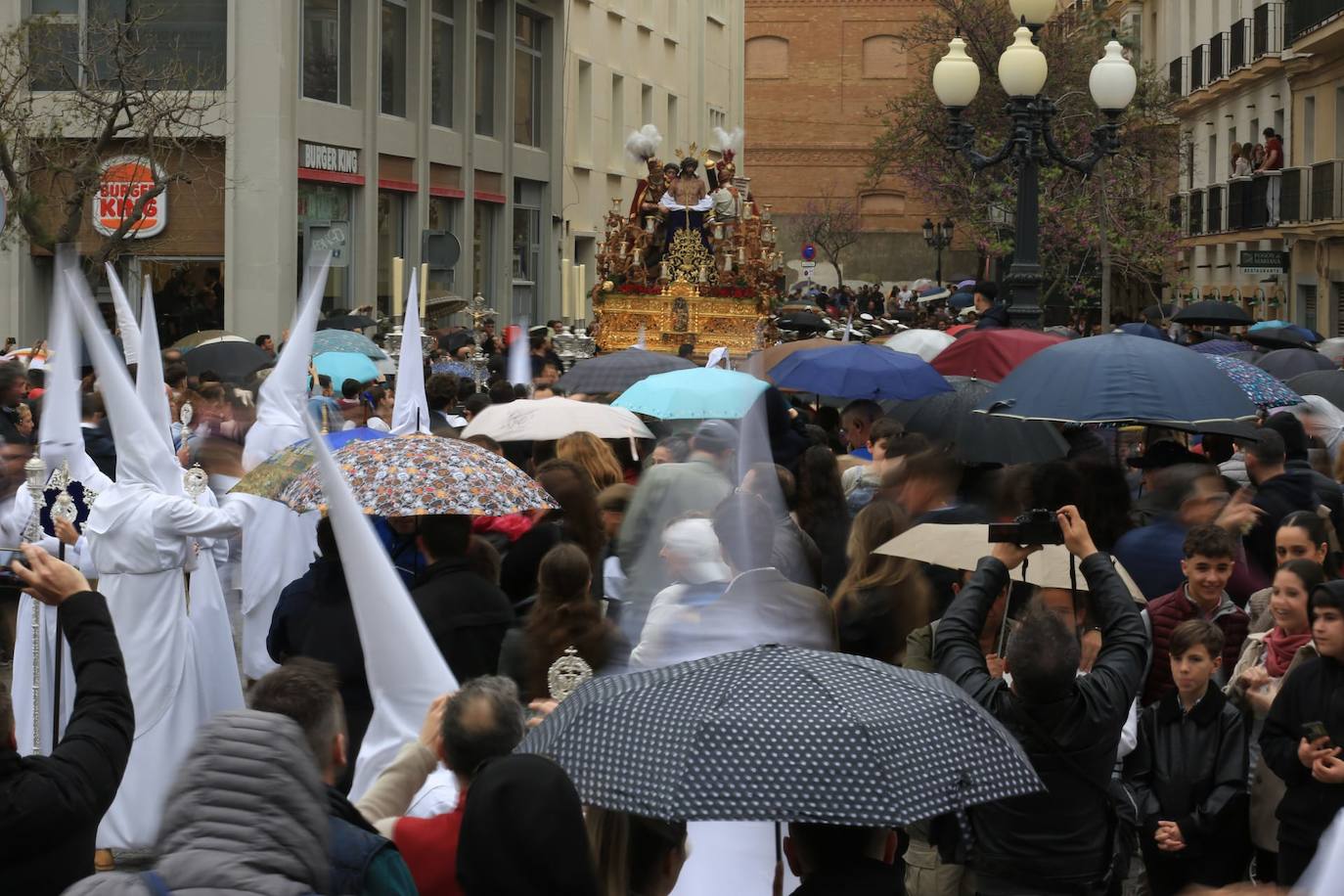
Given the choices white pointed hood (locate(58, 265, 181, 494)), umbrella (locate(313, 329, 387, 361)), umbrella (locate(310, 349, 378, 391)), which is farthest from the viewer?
umbrella (locate(313, 329, 387, 361))

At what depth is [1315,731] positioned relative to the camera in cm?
550

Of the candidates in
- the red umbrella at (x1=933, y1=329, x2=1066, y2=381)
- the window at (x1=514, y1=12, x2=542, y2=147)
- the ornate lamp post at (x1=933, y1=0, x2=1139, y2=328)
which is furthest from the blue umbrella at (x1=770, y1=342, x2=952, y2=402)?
the window at (x1=514, y1=12, x2=542, y2=147)

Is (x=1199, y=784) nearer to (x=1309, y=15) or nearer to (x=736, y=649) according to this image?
(x=736, y=649)

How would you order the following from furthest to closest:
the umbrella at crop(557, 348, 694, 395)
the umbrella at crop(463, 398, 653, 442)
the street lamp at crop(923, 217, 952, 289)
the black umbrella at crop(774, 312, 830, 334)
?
1. the street lamp at crop(923, 217, 952, 289)
2. the black umbrella at crop(774, 312, 830, 334)
3. the umbrella at crop(557, 348, 694, 395)
4. the umbrella at crop(463, 398, 653, 442)

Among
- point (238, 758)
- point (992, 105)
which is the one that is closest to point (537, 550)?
point (238, 758)

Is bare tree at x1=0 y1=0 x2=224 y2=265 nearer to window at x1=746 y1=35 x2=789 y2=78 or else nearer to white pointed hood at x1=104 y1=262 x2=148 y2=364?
white pointed hood at x1=104 y1=262 x2=148 y2=364

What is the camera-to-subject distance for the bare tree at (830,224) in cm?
6575

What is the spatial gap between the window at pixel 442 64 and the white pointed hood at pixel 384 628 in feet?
92.7

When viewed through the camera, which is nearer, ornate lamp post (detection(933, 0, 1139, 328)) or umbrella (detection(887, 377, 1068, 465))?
umbrella (detection(887, 377, 1068, 465))

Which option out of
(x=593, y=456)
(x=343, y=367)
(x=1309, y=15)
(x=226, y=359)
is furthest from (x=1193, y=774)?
(x=1309, y=15)

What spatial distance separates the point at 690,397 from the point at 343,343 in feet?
21.6

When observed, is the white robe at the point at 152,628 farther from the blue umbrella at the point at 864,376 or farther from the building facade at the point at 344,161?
the building facade at the point at 344,161

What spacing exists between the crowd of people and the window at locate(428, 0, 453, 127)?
23.5m

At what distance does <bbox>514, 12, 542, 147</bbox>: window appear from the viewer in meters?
37.2
